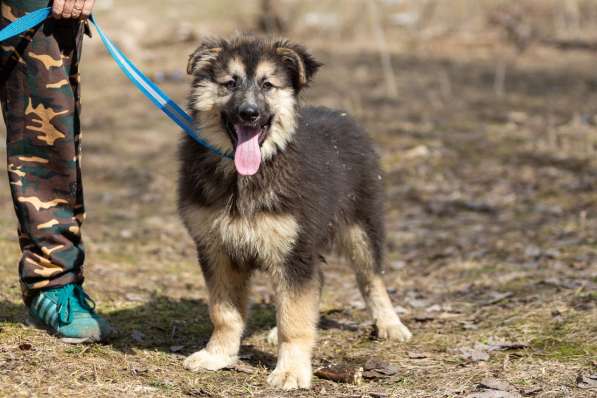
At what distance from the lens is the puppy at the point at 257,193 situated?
441cm

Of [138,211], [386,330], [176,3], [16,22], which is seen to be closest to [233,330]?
[386,330]

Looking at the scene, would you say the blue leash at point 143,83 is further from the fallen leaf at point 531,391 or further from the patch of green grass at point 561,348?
the patch of green grass at point 561,348

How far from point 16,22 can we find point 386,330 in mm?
3063

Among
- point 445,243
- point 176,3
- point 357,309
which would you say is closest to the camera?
point 357,309

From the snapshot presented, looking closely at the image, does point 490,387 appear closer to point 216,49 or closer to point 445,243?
point 216,49

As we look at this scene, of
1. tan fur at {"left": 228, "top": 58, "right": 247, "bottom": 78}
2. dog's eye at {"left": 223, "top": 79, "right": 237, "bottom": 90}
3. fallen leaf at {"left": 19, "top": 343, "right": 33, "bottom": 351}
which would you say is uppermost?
tan fur at {"left": 228, "top": 58, "right": 247, "bottom": 78}

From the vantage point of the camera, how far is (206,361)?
462 centimetres

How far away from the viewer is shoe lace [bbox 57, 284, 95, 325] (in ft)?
15.3

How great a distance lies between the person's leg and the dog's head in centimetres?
74

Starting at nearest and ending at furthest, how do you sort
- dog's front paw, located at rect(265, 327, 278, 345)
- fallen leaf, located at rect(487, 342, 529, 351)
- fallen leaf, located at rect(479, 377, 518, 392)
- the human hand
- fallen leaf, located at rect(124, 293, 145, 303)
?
fallen leaf, located at rect(479, 377, 518, 392) → the human hand → fallen leaf, located at rect(487, 342, 529, 351) → dog's front paw, located at rect(265, 327, 278, 345) → fallen leaf, located at rect(124, 293, 145, 303)

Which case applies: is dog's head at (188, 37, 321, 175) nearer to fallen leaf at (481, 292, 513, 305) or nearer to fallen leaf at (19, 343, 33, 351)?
fallen leaf at (19, 343, 33, 351)

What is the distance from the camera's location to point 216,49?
467 cm

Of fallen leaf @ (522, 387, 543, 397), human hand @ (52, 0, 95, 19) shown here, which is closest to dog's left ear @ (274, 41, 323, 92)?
human hand @ (52, 0, 95, 19)

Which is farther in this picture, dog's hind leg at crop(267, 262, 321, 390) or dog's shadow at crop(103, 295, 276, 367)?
dog's shadow at crop(103, 295, 276, 367)
